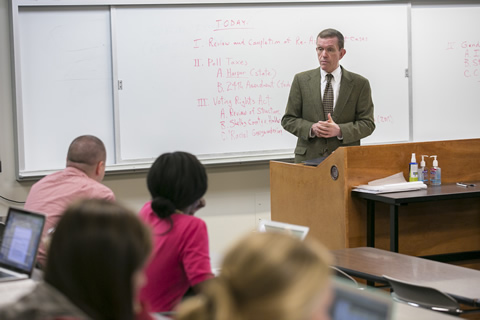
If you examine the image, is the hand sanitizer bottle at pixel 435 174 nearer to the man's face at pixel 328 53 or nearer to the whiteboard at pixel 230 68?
the man's face at pixel 328 53

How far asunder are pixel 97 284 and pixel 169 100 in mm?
4200

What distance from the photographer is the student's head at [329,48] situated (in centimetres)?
500

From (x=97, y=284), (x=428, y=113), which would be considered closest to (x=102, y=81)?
(x=428, y=113)

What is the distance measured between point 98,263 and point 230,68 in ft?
14.4

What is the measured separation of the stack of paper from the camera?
13.8 feet

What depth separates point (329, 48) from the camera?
5.00m

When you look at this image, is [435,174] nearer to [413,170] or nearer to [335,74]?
[413,170]

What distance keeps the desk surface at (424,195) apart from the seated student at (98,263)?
2.83 meters

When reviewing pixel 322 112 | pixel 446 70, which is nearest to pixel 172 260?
pixel 322 112

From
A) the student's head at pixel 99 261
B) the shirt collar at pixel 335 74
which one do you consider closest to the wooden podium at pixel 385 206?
the shirt collar at pixel 335 74

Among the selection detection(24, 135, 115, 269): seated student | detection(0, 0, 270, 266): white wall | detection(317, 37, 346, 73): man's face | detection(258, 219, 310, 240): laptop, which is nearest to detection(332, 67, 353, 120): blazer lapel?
detection(317, 37, 346, 73): man's face

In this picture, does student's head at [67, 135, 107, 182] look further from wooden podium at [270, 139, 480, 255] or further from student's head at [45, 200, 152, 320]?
student's head at [45, 200, 152, 320]

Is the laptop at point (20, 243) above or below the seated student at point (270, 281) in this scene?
below

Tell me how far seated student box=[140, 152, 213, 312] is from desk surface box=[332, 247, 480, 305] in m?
0.80
